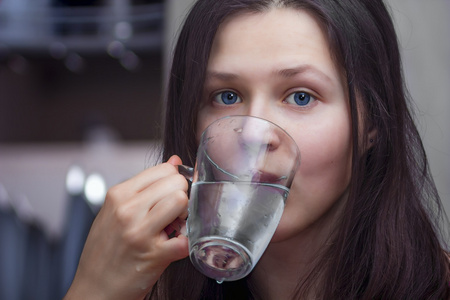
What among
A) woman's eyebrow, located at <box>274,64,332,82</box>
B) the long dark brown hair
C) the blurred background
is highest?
woman's eyebrow, located at <box>274,64,332,82</box>

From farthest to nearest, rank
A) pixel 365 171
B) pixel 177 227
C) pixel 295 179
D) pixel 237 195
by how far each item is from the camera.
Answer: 1. pixel 365 171
2. pixel 295 179
3. pixel 177 227
4. pixel 237 195

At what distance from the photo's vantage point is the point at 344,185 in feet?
3.53

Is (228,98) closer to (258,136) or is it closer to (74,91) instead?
(258,136)

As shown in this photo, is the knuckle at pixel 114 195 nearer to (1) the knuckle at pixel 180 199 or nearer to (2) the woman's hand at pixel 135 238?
(2) the woman's hand at pixel 135 238

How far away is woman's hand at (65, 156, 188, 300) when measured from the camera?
82cm

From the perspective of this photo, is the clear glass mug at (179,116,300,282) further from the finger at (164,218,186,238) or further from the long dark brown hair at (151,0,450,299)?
the long dark brown hair at (151,0,450,299)

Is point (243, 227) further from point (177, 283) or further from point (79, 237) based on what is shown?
point (79, 237)

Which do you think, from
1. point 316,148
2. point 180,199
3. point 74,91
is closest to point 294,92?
point 316,148

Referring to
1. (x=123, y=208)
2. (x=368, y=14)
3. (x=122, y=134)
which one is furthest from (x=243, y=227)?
(x=122, y=134)

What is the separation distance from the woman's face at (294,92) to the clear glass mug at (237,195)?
0.64 ft

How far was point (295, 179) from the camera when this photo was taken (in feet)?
3.25

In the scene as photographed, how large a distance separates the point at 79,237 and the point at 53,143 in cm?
96

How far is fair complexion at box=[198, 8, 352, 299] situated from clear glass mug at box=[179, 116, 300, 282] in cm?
19

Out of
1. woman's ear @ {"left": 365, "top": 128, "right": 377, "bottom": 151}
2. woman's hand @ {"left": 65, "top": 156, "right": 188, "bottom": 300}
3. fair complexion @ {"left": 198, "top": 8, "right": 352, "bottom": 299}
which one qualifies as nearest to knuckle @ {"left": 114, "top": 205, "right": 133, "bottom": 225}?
woman's hand @ {"left": 65, "top": 156, "right": 188, "bottom": 300}
